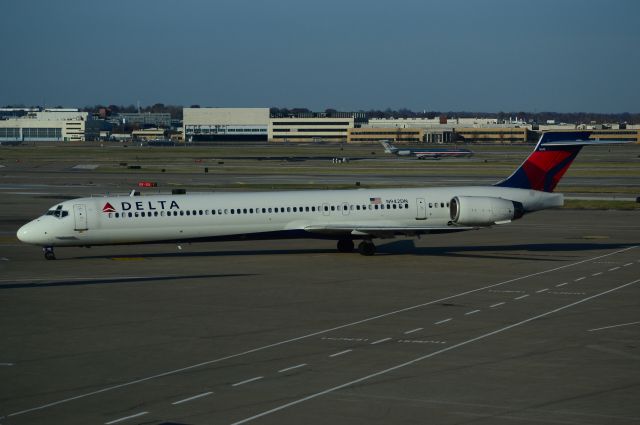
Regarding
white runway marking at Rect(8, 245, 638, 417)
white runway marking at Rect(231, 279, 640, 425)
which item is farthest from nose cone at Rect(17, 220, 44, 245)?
white runway marking at Rect(231, 279, 640, 425)

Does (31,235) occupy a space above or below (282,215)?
below

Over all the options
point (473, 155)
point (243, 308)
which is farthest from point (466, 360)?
point (473, 155)

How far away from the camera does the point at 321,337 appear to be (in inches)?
1012

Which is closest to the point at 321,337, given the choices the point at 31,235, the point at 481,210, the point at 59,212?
the point at 481,210

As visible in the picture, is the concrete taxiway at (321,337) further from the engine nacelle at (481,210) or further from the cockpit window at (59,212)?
the cockpit window at (59,212)

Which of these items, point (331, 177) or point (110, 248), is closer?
point (110, 248)

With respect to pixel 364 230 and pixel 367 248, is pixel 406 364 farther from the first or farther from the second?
pixel 367 248

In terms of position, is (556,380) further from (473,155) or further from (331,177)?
(473,155)

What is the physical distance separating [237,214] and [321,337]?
17076 millimetres

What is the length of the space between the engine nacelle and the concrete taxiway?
6.00ft

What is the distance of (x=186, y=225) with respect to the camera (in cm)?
4162

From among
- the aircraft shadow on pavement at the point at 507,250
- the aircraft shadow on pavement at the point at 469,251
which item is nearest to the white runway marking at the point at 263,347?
the aircraft shadow on pavement at the point at 507,250

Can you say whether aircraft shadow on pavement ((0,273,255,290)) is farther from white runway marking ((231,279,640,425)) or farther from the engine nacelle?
white runway marking ((231,279,640,425))

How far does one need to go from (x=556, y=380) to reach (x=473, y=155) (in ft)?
486
